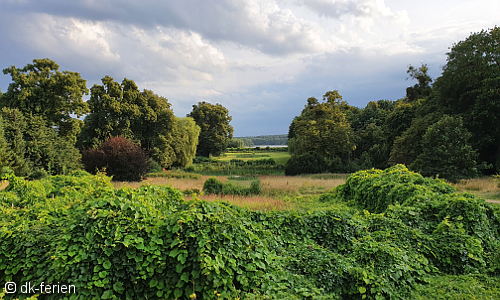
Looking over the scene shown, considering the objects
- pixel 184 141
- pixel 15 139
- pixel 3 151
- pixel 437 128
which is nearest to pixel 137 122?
pixel 184 141

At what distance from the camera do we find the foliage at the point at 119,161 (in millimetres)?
19375

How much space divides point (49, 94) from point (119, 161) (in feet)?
29.7

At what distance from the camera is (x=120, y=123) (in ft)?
101

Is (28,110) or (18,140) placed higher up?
(28,110)

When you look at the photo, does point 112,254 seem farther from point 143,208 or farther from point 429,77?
point 429,77

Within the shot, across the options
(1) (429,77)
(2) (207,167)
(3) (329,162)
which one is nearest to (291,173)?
(3) (329,162)

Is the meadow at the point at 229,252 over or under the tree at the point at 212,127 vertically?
under

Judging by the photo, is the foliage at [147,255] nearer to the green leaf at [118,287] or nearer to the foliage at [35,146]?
the green leaf at [118,287]

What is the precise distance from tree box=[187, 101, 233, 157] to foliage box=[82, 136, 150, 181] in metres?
26.6

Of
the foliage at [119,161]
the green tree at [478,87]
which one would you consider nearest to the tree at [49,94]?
the foliage at [119,161]

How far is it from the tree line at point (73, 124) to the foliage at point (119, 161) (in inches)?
3.4

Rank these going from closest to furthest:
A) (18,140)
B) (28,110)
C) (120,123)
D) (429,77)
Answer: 1. (18,140)
2. (28,110)
3. (120,123)
4. (429,77)

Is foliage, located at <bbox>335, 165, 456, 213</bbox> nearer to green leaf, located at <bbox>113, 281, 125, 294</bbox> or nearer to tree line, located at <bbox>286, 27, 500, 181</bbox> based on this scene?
green leaf, located at <bbox>113, 281, 125, 294</bbox>

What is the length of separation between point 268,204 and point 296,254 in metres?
5.68
